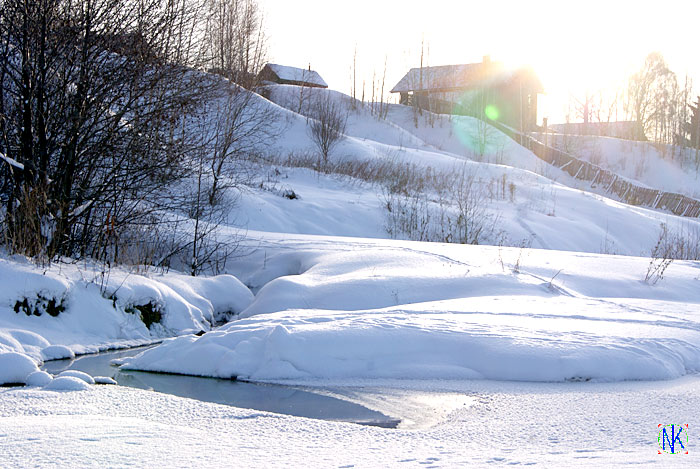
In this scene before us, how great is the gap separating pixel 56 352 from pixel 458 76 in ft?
159

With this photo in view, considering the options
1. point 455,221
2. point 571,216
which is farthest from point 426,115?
point 455,221

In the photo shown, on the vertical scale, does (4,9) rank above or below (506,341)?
above

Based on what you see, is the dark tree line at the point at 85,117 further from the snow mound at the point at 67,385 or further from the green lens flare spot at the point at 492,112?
the green lens flare spot at the point at 492,112

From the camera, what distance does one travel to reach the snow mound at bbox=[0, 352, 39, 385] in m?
4.52

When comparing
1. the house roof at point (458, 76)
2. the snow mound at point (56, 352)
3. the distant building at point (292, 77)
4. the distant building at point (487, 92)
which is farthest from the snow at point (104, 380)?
the distant building at point (292, 77)

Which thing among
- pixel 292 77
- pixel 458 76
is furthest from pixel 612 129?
pixel 292 77

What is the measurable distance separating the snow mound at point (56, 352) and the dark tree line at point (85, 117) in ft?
5.44

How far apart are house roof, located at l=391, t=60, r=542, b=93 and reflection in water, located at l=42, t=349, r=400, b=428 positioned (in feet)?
146

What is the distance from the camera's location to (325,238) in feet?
35.2

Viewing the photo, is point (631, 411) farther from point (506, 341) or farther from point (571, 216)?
point (571, 216)

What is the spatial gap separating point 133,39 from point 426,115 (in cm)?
3714

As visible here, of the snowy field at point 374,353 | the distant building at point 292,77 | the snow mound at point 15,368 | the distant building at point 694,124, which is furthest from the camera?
the distant building at point 292,77

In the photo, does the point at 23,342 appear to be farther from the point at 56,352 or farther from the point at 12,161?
the point at 12,161

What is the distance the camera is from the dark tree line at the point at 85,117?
7348 mm
